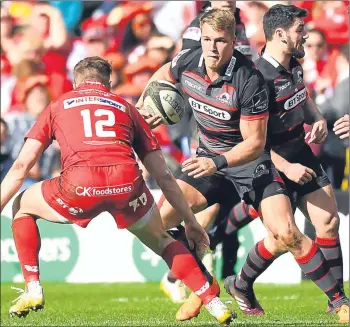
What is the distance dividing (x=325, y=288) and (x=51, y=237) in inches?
210

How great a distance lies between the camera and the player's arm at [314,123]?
950 centimetres

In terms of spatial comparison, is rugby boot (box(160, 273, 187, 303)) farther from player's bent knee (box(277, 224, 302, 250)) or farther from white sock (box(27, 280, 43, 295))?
white sock (box(27, 280, 43, 295))

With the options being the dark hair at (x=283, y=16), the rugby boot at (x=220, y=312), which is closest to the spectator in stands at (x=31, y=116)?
the dark hair at (x=283, y=16)

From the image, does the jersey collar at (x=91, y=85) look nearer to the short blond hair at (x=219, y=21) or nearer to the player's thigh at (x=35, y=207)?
the player's thigh at (x=35, y=207)

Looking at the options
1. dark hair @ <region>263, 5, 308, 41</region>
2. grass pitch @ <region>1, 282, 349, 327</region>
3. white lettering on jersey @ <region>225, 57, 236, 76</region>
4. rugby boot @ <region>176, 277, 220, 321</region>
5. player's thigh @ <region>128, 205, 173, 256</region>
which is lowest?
grass pitch @ <region>1, 282, 349, 327</region>

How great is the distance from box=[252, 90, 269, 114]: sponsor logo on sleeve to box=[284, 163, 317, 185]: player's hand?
770mm

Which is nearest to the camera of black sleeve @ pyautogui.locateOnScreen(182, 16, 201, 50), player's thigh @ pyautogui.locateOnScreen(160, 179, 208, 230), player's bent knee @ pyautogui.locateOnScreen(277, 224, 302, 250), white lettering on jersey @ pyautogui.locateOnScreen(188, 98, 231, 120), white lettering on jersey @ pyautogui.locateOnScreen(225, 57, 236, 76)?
white lettering on jersey @ pyautogui.locateOnScreen(225, 57, 236, 76)

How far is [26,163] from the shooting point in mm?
7801

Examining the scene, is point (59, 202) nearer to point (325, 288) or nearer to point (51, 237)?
point (325, 288)

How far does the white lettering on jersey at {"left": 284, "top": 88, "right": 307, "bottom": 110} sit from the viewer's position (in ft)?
30.0

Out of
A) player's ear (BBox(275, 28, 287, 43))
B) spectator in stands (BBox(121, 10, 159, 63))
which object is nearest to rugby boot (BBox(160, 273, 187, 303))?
player's ear (BBox(275, 28, 287, 43))

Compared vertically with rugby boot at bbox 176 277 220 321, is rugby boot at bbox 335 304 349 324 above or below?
below

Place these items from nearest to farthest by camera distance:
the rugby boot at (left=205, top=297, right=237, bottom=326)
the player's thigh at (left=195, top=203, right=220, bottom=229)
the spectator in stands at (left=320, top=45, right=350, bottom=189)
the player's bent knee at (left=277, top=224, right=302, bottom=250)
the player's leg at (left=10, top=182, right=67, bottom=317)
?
the rugby boot at (left=205, top=297, right=237, bottom=326) < the player's leg at (left=10, top=182, right=67, bottom=317) < the player's bent knee at (left=277, top=224, right=302, bottom=250) < the player's thigh at (left=195, top=203, right=220, bottom=229) < the spectator in stands at (left=320, top=45, right=350, bottom=189)

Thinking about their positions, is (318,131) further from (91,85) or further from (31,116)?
(31,116)
